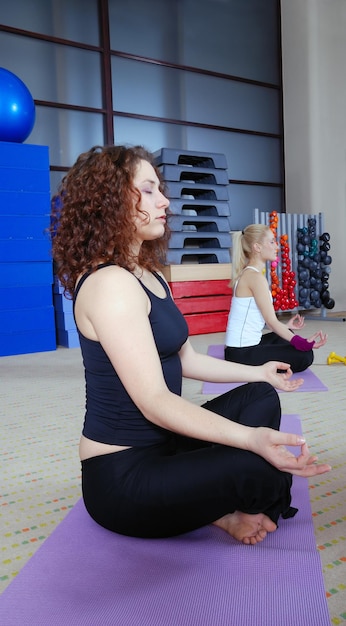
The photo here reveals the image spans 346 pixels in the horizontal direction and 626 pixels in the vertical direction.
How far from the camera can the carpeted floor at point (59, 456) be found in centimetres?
122

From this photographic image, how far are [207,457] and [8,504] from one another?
2.39 ft

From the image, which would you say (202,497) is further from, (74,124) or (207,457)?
(74,124)

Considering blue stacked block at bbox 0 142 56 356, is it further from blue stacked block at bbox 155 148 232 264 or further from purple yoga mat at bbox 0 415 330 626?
purple yoga mat at bbox 0 415 330 626

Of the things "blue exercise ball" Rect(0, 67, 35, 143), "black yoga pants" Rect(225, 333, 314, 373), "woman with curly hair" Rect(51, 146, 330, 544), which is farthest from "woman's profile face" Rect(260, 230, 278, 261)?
"blue exercise ball" Rect(0, 67, 35, 143)

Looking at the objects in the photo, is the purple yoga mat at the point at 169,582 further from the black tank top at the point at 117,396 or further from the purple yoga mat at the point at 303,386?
the purple yoga mat at the point at 303,386

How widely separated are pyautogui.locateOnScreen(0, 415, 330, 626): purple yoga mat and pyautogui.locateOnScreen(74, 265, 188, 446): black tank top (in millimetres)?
226

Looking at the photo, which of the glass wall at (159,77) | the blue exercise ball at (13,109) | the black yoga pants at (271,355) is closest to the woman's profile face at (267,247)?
the black yoga pants at (271,355)

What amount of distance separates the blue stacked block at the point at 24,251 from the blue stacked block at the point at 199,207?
3.53ft

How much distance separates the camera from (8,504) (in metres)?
1.49

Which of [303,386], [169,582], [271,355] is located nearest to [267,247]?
[271,355]

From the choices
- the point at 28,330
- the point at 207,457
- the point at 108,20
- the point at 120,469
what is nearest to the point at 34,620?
the point at 120,469

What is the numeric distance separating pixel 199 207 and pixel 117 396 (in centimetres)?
403

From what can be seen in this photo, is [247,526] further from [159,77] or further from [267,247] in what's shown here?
[159,77]

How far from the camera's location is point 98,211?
110 centimetres
